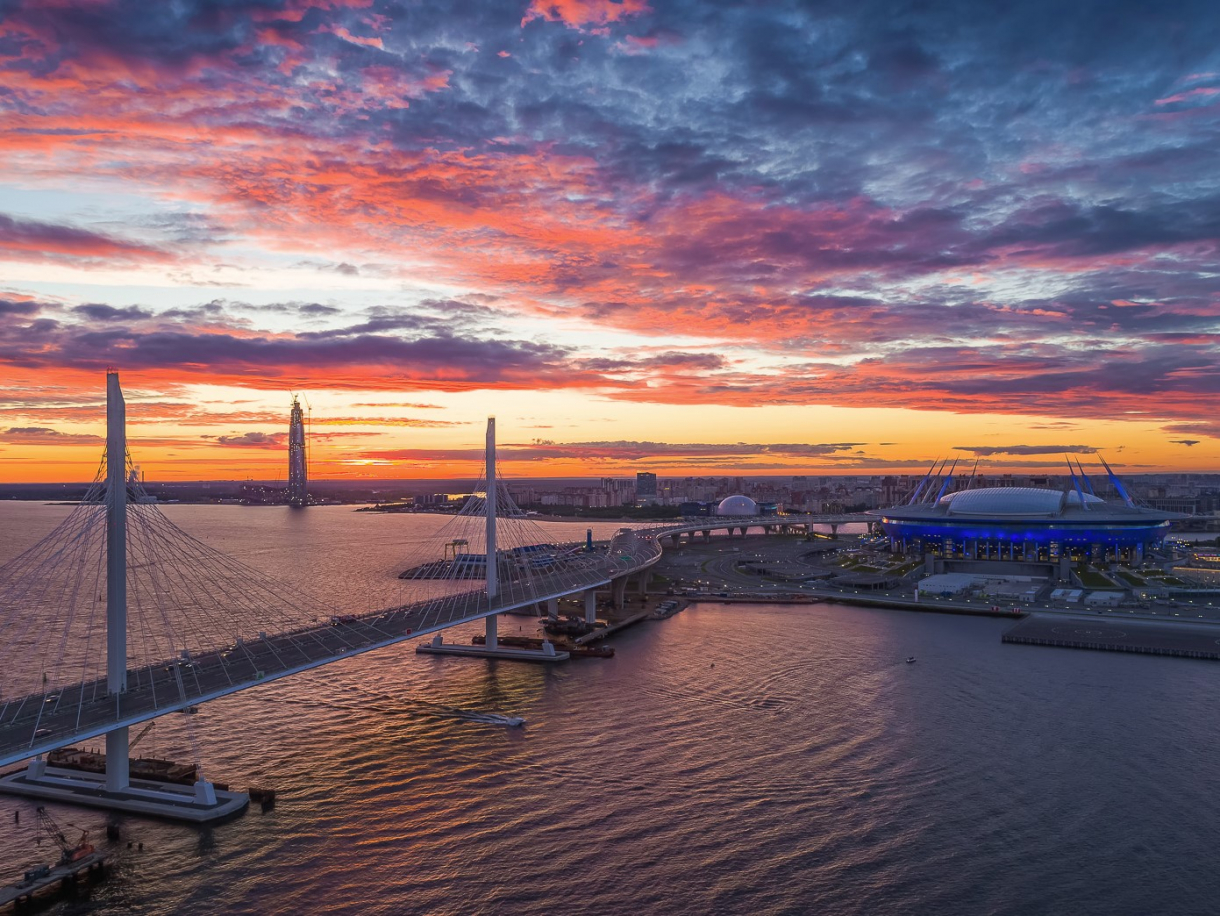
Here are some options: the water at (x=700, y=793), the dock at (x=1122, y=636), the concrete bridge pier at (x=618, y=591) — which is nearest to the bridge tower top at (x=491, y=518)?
the water at (x=700, y=793)

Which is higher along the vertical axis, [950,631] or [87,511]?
[87,511]

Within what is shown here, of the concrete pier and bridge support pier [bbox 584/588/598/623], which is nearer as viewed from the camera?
the concrete pier

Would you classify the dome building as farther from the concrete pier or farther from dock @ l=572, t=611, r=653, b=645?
the concrete pier

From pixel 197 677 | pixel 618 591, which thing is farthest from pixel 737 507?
pixel 197 677

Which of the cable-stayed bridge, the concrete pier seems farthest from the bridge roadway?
the concrete pier

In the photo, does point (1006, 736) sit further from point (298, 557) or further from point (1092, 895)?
point (298, 557)

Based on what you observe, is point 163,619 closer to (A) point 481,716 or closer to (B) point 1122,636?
(A) point 481,716

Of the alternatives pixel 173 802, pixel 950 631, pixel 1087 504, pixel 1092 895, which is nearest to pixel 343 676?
pixel 173 802
